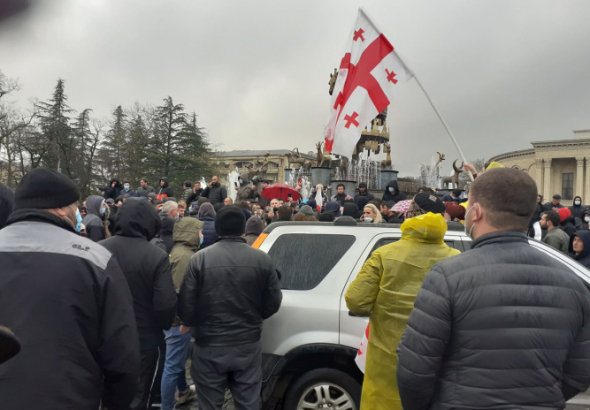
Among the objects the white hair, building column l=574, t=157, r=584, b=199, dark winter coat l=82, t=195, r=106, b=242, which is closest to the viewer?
the white hair

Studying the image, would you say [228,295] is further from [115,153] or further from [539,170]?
[539,170]

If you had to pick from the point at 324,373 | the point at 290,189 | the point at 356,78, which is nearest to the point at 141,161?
the point at 290,189

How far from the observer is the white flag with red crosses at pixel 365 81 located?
6.54 m

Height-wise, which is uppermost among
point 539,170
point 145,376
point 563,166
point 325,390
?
point 563,166

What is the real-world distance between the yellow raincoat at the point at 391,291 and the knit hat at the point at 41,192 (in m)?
1.95

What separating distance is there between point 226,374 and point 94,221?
19.0 feet

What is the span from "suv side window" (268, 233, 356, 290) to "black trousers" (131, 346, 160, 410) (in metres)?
1.29

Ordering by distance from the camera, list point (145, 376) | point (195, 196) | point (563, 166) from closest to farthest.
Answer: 1. point (145, 376)
2. point (195, 196)
3. point (563, 166)

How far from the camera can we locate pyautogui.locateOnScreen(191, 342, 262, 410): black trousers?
3.48m

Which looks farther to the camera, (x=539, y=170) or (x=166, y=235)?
(x=539, y=170)

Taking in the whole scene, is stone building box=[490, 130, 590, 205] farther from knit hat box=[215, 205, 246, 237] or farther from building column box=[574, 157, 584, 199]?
knit hat box=[215, 205, 246, 237]

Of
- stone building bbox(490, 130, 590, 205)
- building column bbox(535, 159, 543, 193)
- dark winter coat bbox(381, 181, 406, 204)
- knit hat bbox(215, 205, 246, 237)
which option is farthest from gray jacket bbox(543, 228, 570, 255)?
building column bbox(535, 159, 543, 193)

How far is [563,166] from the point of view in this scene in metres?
60.3

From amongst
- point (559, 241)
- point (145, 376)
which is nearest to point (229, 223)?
point (145, 376)
